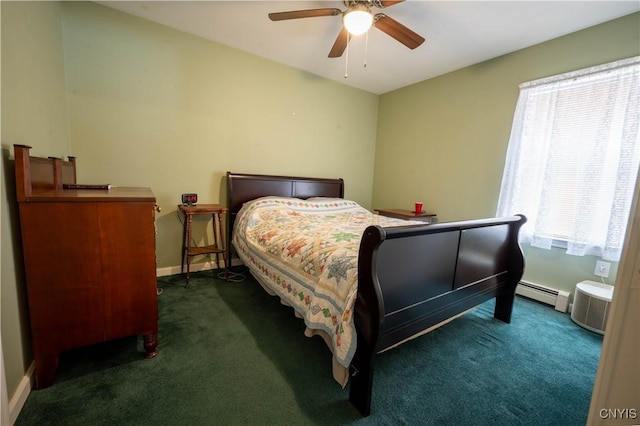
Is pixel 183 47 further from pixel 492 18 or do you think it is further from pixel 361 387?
pixel 361 387

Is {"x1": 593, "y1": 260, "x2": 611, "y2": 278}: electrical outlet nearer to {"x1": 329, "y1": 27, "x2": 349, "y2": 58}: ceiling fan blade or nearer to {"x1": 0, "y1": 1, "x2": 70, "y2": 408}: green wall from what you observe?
{"x1": 329, "y1": 27, "x2": 349, "y2": 58}: ceiling fan blade

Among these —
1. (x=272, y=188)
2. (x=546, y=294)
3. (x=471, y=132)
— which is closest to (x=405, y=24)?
(x=471, y=132)

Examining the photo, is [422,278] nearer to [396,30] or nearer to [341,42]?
[396,30]

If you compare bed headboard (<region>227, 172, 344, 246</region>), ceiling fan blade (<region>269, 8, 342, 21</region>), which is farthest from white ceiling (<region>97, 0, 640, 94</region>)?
bed headboard (<region>227, 172, 344, 246</region>)

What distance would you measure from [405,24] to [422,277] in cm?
232

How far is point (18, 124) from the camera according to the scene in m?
1.30

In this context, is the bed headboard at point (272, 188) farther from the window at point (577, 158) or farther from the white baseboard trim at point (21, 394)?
the window at point (577, 158)

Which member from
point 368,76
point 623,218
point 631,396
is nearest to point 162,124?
point 368,76

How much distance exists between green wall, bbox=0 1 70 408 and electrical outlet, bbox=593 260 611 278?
3.99 meters

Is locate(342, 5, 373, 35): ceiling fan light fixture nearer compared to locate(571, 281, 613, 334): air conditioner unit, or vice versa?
locate(342, 5, 373, 35): ceiling fan light fixture

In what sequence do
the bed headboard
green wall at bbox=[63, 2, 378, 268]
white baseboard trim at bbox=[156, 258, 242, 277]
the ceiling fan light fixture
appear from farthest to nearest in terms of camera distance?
1. the bed headboard
2. white baseboard trim at bbox=[156, 258, 242, 277]
3. green wall at bbox=[63, 2, 378, 268]
4. the ceiling fan light fixture

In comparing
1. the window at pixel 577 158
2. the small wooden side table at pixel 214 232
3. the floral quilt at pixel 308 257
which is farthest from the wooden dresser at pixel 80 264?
the window at pixel 577 158

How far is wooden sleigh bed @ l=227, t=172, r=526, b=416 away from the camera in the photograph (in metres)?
1.19

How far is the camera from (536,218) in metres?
2.59
